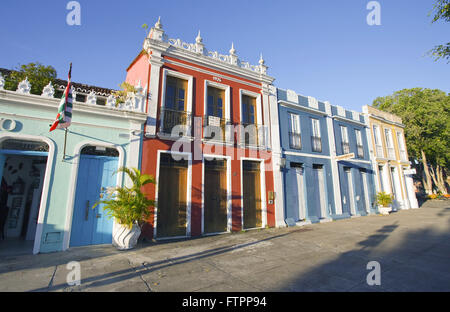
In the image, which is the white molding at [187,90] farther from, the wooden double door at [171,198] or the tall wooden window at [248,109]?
the tall wooden window at [248,109]

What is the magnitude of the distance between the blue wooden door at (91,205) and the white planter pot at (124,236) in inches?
28.4

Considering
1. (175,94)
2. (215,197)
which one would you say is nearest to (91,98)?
(175,94)

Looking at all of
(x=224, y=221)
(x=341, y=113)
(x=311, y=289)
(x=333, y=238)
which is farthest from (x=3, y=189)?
(x=341, y=113)

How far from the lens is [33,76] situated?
7.94m

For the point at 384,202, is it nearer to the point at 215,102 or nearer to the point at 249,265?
the point at 215,102

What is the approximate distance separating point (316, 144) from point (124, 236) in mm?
10507

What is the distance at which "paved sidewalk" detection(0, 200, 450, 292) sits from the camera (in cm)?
359

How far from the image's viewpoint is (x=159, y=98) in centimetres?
798

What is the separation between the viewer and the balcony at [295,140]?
36.0 ft

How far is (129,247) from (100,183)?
225 centimetres

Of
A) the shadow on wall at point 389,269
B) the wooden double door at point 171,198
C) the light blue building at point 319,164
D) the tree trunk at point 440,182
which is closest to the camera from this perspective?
the shadow on wall at point 389,269

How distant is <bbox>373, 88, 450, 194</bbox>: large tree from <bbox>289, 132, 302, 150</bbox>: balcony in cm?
1716

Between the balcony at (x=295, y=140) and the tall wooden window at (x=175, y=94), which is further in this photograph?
the balcony at (x=295, y=140)
